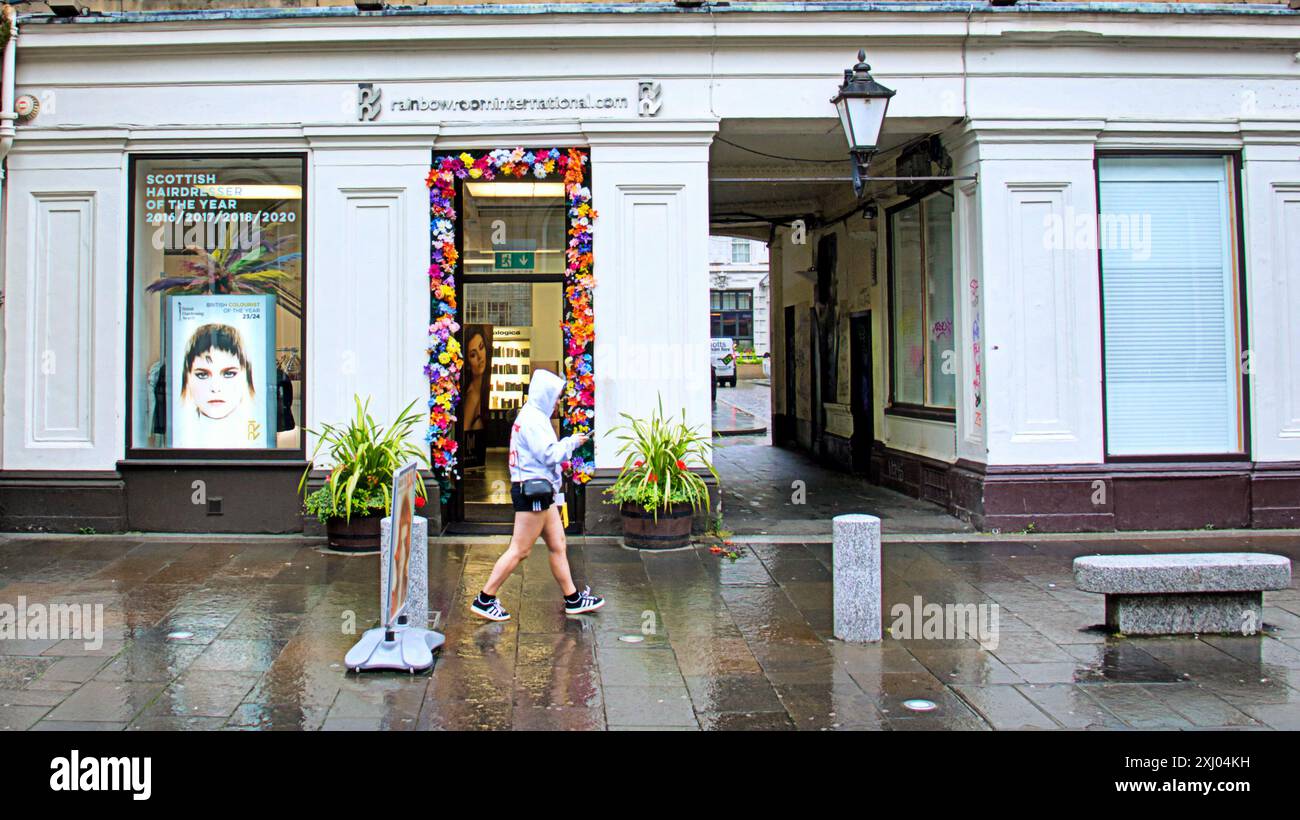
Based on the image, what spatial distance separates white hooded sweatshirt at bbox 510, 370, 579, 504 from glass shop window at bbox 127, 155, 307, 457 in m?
4.32

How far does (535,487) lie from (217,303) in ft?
18.1

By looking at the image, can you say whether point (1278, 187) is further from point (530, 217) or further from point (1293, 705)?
point (530, 217)

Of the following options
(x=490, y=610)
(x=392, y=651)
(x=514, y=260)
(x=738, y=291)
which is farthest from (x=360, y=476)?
(x=738, y=291)

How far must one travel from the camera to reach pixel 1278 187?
11023mm

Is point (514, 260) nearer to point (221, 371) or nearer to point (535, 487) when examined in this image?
point (221, 371)

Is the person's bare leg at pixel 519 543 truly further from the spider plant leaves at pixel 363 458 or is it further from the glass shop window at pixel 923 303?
the glass shop window at pixel 923 303

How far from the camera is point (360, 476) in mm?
10000

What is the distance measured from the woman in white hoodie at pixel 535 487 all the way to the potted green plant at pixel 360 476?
2521 millimetres

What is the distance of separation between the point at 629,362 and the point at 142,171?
552 centimetres

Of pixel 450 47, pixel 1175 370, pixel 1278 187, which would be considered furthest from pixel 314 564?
pixel 1278 187

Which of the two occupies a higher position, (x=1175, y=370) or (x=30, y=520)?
(x=1175, y=370)

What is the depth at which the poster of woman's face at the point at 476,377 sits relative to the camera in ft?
36.7
